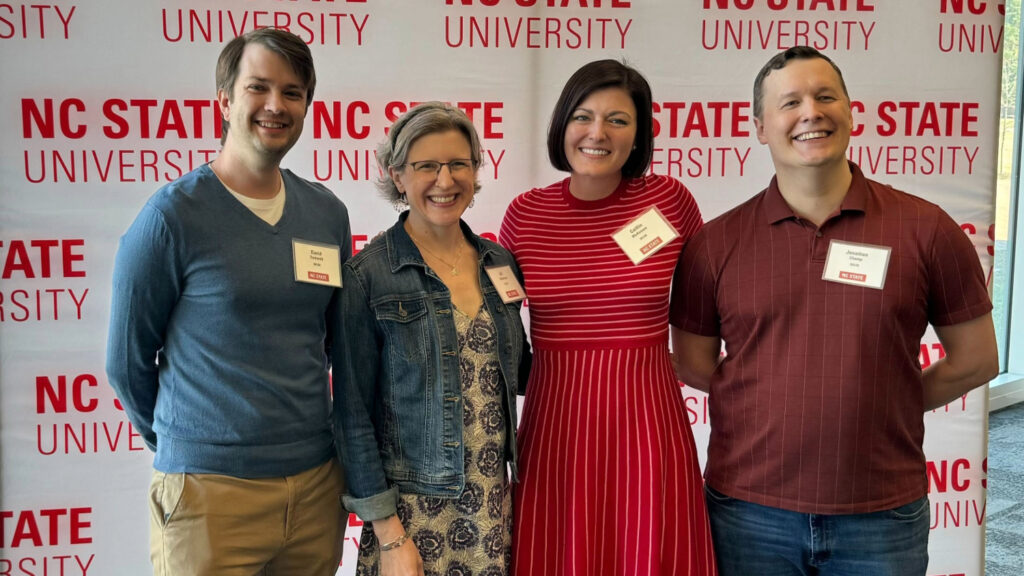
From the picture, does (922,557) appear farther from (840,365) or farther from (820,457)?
(840,365)

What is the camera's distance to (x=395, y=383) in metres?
1.65

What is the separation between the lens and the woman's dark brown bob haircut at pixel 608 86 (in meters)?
1.84

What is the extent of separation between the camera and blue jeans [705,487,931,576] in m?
1.62

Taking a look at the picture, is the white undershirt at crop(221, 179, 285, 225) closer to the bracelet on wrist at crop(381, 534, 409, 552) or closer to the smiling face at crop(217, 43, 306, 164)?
the smiling face at crop(217, 43, 306, 164)

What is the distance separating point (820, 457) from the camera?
63.6 inches

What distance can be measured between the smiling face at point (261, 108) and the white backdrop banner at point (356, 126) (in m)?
1.01

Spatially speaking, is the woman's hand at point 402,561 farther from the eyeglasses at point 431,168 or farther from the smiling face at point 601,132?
the smiling face at point 601,132

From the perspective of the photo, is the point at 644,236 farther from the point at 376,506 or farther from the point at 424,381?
the point at 376,506

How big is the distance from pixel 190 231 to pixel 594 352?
824 millimetres

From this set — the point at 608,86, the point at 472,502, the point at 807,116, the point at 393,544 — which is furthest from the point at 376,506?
the point at 807,116

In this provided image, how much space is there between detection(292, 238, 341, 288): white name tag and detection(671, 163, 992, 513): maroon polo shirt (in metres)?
0.79

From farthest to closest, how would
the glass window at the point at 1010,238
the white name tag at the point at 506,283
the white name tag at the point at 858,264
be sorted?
1. the glass window at the point at 1010,238
2. the white name tag at the point at 506,283
3. the white name tag at the point at 858,264

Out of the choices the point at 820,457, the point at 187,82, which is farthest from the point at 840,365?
the point at 187,82

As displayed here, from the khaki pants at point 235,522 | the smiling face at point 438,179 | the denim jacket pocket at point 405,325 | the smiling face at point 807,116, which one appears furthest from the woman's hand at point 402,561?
the smiling face at point 807,116
